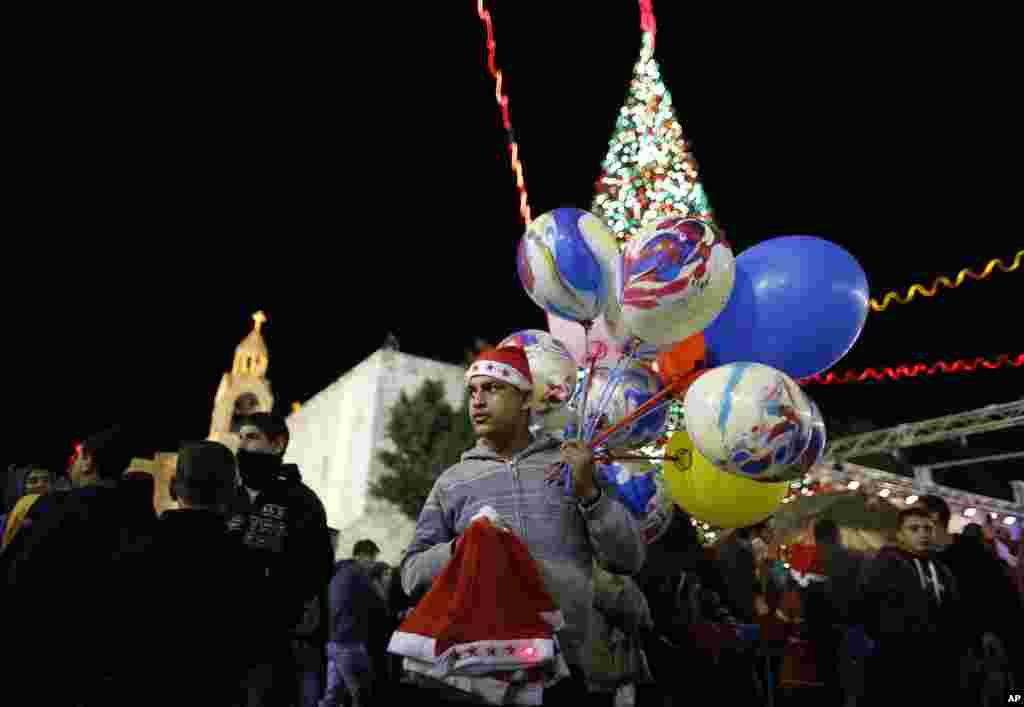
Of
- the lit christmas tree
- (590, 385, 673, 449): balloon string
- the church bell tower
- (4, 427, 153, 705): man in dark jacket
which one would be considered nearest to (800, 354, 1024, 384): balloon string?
the lit christmas tree

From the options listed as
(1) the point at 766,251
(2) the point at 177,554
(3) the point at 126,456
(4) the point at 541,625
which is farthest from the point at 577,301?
(3) the point at 126,456

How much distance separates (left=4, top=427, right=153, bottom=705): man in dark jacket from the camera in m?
3.01

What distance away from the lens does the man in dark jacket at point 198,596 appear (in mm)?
2971

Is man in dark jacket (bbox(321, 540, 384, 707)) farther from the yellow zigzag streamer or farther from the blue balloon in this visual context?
the yellow zigzag streamer

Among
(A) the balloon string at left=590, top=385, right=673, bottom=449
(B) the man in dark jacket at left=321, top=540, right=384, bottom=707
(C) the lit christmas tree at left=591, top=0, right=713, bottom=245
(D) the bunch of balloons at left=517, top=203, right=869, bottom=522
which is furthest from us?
(C) the lit christmas tree at left=591, top=0, right=713, bottom=245

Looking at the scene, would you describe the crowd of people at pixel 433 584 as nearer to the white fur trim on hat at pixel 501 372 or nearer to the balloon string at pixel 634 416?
the white fur trim on hat at pixel 501 372

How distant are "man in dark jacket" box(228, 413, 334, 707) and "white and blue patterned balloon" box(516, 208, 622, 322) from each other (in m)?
1.44

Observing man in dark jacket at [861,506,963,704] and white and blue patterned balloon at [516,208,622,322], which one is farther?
man in dark jacket at [861,506,963,704]

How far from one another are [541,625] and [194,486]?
5.36 ft

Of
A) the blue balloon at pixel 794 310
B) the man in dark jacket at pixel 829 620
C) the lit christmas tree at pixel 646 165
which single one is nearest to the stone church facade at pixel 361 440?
the lit christmas tree at pixel 646 165

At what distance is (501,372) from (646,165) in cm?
1013

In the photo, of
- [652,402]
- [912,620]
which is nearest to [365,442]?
[912,620]

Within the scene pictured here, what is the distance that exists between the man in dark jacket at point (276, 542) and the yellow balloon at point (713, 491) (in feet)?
5.59

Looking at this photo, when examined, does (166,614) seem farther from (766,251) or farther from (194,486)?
(766,251)
